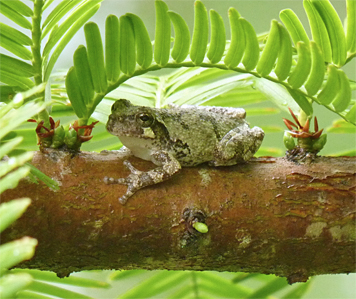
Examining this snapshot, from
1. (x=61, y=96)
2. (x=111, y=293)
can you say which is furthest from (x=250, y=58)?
Answer: (x=111, y=293)

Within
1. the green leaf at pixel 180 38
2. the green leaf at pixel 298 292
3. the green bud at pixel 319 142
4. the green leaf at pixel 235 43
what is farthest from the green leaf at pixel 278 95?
the green leaf at pixel 298 292

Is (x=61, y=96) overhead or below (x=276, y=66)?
below

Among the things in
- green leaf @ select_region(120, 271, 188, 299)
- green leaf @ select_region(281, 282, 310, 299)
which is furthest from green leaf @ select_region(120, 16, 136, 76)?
green leaf @ select_region(281, 282, 310, 299)

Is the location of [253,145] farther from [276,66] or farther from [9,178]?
[9,178]

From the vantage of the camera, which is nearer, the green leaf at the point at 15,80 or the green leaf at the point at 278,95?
the green leaf at the point at 15,80

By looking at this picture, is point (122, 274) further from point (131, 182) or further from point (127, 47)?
point (127, 47)

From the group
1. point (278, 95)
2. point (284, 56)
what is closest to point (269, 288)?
point (278, 95)

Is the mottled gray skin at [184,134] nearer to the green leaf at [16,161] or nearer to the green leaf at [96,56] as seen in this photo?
the green leaf at [96,56]
